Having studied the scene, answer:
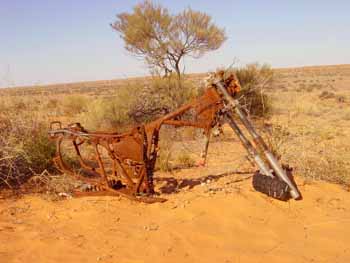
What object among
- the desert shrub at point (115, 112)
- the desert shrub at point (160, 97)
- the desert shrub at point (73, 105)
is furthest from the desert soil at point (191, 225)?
the desert shrub at point (73, 105)

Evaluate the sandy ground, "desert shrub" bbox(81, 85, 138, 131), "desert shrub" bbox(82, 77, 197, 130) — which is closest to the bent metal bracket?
the sandy ground

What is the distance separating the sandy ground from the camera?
356 cm

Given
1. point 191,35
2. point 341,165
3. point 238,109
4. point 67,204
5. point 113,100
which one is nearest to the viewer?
point 238,109

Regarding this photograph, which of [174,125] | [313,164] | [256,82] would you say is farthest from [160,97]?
[174,125]

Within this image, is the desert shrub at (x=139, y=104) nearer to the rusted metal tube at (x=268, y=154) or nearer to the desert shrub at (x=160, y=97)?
the desert shrub at (x=160, y=97)

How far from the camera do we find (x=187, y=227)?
13.4 feet

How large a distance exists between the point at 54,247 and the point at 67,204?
1.16 meters

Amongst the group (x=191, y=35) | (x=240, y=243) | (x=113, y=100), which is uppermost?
(x=191, y=35)

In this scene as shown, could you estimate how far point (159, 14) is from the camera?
1631 cm

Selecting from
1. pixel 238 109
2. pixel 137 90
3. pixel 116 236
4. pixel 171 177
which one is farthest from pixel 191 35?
pixel 116 236

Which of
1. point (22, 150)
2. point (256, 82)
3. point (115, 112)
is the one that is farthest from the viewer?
point (256, 82)

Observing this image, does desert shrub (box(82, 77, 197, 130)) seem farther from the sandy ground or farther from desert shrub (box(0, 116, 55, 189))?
the sandy ground

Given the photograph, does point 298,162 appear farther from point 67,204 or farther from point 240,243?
point 67,204

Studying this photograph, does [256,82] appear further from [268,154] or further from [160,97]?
[268,154]
